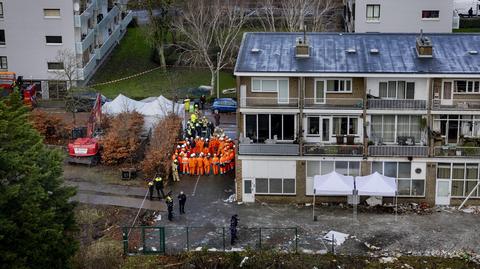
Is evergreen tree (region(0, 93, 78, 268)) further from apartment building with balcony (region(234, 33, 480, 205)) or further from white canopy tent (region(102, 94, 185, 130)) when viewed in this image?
white canopy tent (region(102, 94, 185, 130))

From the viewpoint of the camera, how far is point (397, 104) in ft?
173

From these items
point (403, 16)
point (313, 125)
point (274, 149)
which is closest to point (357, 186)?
point (313, 125)

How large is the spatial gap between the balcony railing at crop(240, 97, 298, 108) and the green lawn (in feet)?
59.6

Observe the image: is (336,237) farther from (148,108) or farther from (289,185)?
(148,108)

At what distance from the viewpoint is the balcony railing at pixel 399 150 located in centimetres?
5244

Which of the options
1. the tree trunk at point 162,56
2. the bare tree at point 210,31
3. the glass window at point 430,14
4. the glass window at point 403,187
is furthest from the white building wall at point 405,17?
the glass window at point 403,187

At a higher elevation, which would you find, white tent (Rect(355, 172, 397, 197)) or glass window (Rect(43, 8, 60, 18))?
glass window (Rect(43, 8, 60, 18))

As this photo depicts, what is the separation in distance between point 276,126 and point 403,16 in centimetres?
2650

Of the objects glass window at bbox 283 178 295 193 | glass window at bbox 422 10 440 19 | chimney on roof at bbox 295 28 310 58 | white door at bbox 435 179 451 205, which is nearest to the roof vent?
chimney on roof at bbox 295 28 310 58

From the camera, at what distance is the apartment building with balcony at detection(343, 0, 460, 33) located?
75688 mm

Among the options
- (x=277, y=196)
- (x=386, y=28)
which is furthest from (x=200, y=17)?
(x=277, y=196)

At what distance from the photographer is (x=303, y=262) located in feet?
150

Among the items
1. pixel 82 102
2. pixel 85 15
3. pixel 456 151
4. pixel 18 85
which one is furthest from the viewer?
pixel 85 15

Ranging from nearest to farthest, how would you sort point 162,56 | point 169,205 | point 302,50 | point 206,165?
point 169,205, point 302,50, point 206,165, point 162,56
